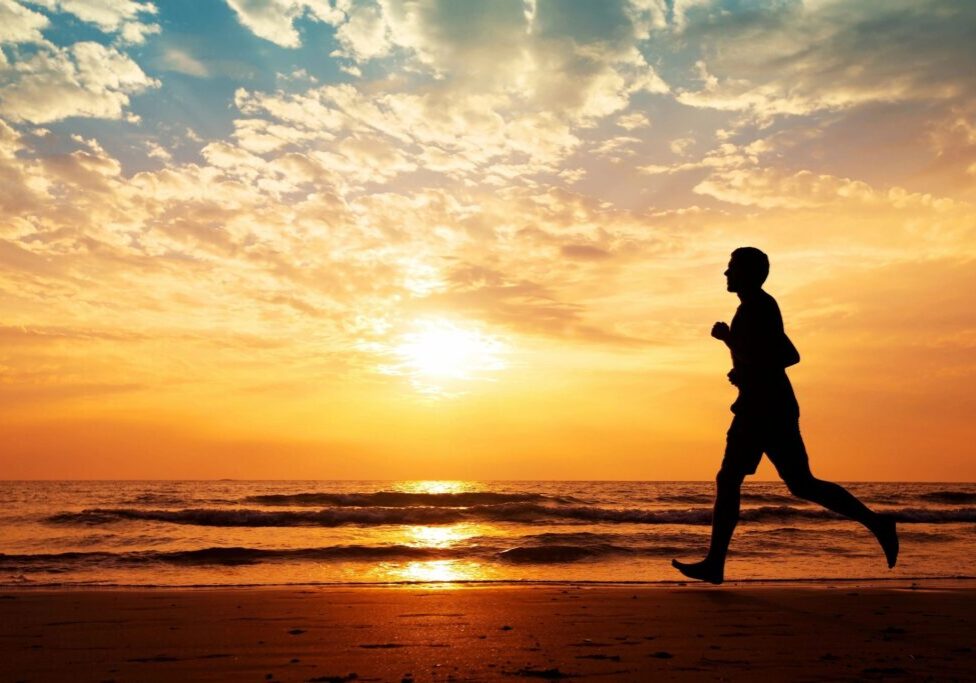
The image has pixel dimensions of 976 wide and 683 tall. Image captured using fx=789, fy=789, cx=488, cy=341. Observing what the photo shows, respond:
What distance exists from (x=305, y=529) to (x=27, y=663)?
51.5ft

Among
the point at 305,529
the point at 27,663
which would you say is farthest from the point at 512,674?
the point at 305,529

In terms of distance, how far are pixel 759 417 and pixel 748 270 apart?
1.08m

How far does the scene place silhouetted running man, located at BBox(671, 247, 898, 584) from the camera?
5.43 m

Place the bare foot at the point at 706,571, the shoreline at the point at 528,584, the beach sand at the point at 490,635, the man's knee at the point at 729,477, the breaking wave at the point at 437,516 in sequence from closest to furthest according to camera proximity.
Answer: the beach sand at the point at 490,635 < the man's knee at the point at 729,477 < the bare foot at the point at 706,571 < the shoreline at the point at 528,584 < the breaking wave at the point at 437,516

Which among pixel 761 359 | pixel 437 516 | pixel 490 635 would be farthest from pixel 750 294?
pixel 437 516

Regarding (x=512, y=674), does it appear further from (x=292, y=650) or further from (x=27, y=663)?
(x=27, y=663)

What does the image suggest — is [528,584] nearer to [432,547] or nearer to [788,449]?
[788,449]

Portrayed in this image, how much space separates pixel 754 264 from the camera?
5.75 meters

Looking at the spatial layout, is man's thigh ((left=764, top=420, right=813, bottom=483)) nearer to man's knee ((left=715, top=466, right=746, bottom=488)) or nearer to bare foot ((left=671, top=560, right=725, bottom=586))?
man's knee ((left=715, top=466, right=746, bottom=488))

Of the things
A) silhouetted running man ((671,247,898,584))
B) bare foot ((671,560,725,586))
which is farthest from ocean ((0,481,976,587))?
silhouetted running man ((671,247,898,584))

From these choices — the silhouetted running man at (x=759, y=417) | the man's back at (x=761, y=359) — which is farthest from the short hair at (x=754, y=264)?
the man's back at (x=761, y=359)

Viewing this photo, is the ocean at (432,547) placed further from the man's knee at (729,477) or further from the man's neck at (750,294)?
the man's neck at (750,294)

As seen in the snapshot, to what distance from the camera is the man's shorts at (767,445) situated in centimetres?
542

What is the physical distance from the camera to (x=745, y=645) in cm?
464
